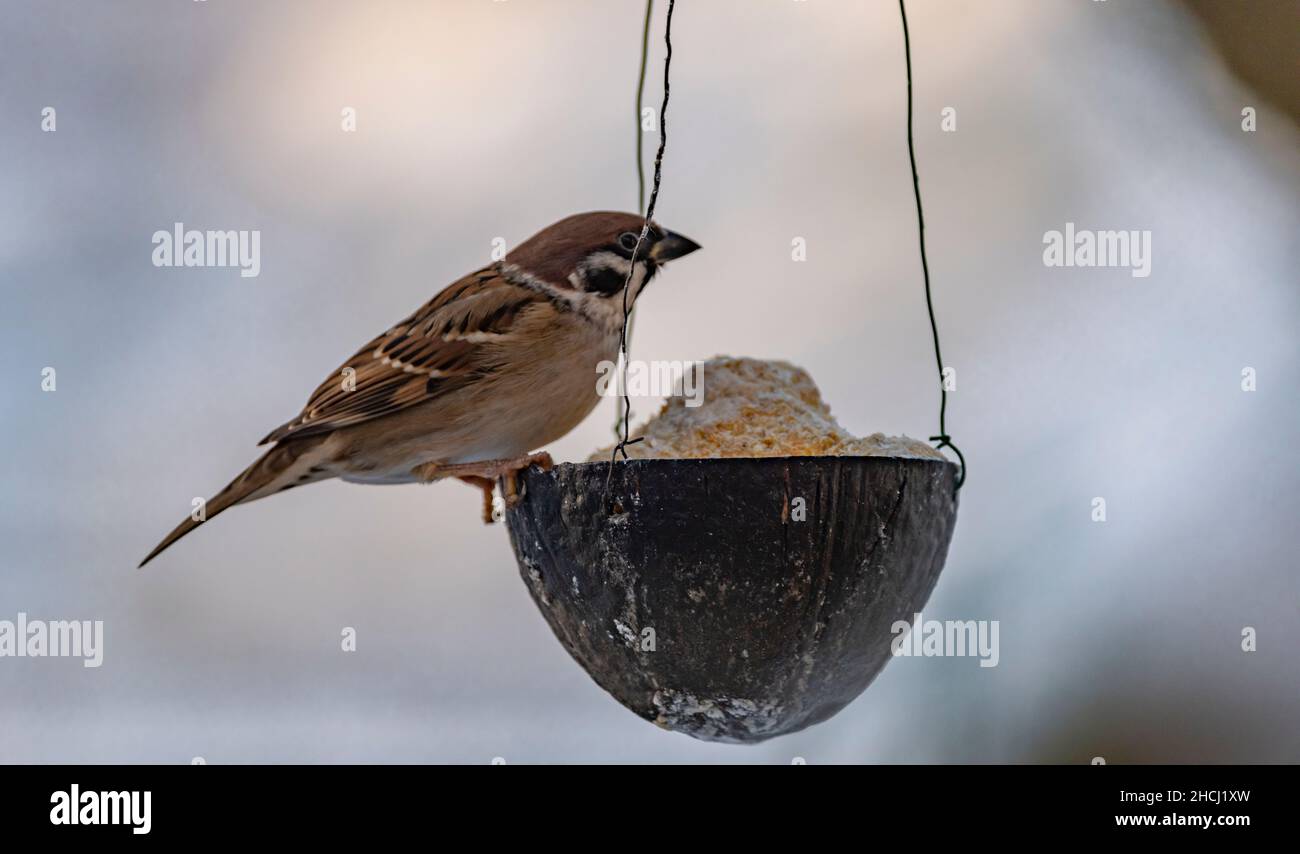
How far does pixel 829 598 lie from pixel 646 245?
0.64 meters

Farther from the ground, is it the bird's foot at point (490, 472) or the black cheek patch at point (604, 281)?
the black cheek patch at point (604, 281)

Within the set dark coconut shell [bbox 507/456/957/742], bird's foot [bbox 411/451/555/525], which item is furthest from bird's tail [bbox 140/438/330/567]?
dark coconut shell [bbox 507/456/957/742]

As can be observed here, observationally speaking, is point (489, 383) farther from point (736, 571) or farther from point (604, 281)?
point (736, 571)

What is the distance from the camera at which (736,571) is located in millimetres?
1478

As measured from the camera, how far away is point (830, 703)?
5.30ft

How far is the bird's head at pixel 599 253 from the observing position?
188 cm

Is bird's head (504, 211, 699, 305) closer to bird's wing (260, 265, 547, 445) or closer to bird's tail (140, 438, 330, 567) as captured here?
bird's wing (260, 265, 547, 445)

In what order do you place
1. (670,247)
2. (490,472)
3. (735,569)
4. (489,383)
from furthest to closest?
(489,383) → (670,247) → (490,472) → (735,569)

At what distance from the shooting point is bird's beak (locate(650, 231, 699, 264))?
1.87 meters

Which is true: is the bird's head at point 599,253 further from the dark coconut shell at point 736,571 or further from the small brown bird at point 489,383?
the dark coconut shell at point 736,571

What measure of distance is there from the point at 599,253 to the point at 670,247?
0.43 feet

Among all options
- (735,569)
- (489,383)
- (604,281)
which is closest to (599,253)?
(604,281)

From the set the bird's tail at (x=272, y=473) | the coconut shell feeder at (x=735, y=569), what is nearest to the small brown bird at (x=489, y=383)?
the bird's tail at (x=272, y=473)
